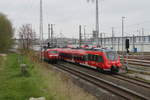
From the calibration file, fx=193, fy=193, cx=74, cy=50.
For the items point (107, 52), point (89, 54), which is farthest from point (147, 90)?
point (89, 54)

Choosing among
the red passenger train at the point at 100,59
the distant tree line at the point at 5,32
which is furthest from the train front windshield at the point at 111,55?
the distant tree line at the point at 5,32

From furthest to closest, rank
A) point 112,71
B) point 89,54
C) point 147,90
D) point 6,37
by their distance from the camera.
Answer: point 6,37, point 89,54, point 112,71, point 147,90

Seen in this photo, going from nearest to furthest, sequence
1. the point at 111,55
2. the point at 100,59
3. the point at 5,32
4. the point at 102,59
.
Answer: the point at 102,59
the point at 111,55
the point at 100,59
the point at 5,32

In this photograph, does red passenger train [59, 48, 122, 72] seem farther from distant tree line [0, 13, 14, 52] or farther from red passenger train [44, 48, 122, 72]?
distant tree line [0, 13, 14, 52]

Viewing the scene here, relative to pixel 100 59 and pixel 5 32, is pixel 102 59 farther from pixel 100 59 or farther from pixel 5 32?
pixel 5 32

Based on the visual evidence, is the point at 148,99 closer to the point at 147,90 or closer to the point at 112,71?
the point at 147,90

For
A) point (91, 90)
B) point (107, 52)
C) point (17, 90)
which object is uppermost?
point (107, 52)

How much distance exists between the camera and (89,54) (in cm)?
2250

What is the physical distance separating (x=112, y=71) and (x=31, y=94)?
11964 mm

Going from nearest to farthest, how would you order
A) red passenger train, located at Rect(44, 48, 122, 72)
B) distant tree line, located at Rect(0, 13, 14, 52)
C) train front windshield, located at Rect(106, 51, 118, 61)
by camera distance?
red passenger train, located at Rect(44, 48, 122, 72)
train front windshield, located at Rect(106, 51, 118, 61)
distant tree line, located at Rect(0, 13, 14, 52)

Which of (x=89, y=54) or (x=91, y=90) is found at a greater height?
(x=89, y=54)

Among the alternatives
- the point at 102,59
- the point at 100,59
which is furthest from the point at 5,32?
the point at 102,59

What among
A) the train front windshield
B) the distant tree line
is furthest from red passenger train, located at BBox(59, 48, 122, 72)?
the distant tree line

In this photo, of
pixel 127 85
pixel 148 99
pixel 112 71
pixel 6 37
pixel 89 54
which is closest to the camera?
pixel 148 99
